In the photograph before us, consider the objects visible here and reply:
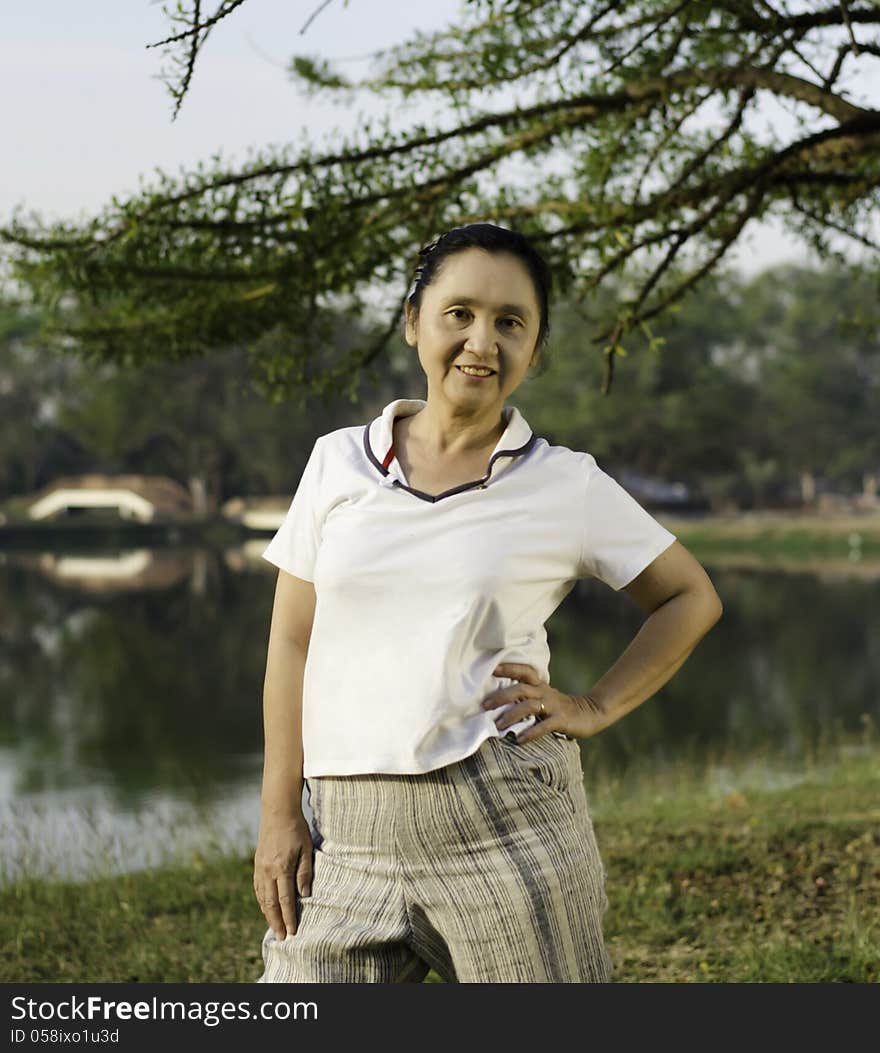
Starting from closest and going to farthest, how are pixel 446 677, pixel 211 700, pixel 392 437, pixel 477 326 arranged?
pixel 446 677 < pixel 477 326 < pixel 392 437 < pixel 211 700

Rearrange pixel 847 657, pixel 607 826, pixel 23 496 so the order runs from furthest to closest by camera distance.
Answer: pixel 23 496 → pixel 847 657 → pixel 607 826

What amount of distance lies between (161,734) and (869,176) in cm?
1512

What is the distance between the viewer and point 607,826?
712cm

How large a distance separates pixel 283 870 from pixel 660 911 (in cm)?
336

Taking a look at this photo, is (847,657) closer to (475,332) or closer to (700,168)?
(700,168)

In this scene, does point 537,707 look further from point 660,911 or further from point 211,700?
point 211,700

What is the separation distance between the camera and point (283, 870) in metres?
2.26

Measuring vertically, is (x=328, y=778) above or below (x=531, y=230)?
below

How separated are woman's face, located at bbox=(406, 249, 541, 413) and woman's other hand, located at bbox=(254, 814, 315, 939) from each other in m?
0.83

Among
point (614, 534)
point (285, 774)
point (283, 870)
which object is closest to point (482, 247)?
point (614, 534)

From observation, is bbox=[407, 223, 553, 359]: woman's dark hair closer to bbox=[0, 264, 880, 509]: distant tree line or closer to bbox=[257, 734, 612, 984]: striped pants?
bbox=[257, 734, 612, 984]: striped pants

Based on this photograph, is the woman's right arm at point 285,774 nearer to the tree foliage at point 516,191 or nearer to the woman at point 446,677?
the woman at point 446,677

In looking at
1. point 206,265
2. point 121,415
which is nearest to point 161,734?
point 206,265

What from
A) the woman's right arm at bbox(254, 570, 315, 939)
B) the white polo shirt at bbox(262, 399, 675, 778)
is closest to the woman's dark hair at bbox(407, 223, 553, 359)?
the white polo shirt at bbox(262, 399, 675, 778)
